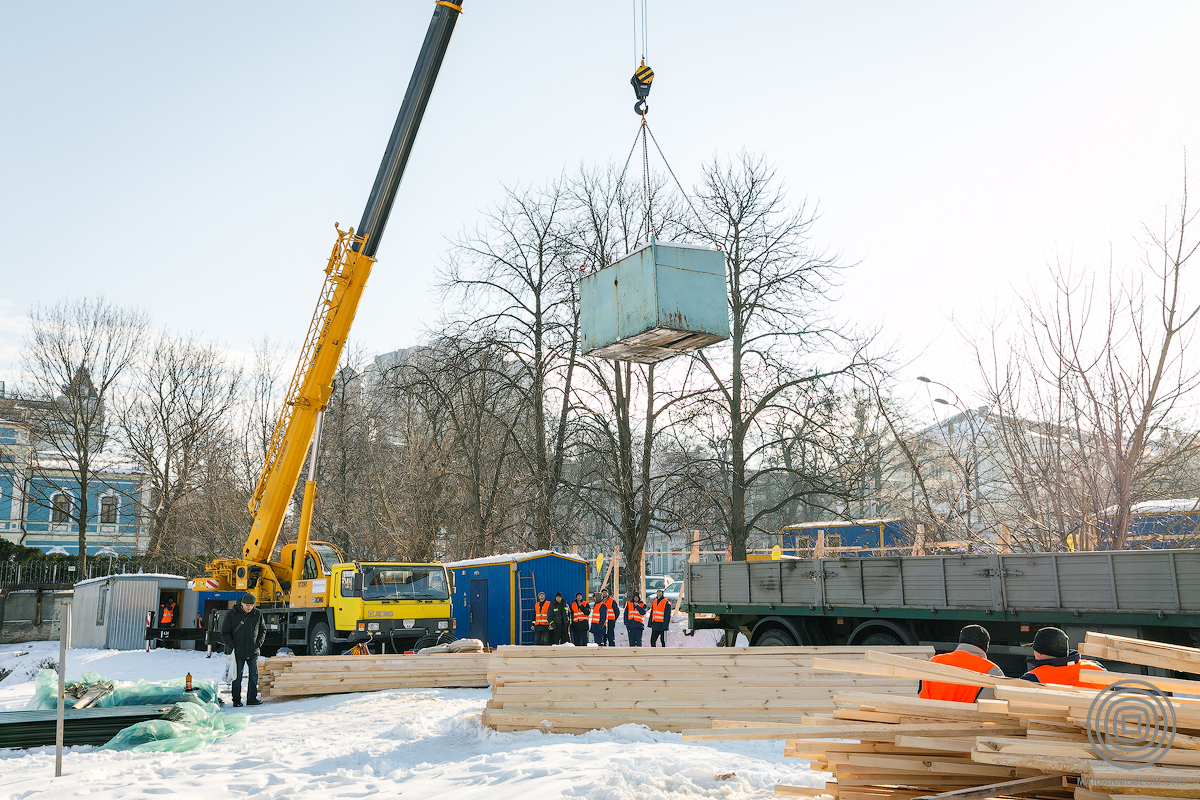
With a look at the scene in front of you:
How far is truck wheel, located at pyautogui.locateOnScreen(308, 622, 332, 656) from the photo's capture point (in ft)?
56.0

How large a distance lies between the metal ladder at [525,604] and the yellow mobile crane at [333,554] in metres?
3.25

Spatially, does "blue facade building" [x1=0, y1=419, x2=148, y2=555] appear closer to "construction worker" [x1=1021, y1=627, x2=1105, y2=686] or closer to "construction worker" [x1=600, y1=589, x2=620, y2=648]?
"construction worker" [x1=600, y1=589, x2=620, y2=648]

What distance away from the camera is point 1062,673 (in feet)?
17.9

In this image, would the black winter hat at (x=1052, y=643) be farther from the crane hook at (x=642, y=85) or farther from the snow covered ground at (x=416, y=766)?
the crane hook at (x=642, y=85)

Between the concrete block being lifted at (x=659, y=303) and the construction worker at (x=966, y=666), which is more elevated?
the concrete block being lifted at (x=659, y=303)

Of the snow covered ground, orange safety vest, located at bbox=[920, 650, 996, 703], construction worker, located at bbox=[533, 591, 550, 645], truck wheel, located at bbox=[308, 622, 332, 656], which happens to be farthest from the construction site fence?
orange safety vest, located at bbox=[920, 650, 996, 703]

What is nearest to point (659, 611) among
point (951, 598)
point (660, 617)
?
point (660, 617)

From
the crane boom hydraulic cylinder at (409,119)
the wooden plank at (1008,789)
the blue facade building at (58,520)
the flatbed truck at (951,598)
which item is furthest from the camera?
the blue facade building at (58,520)

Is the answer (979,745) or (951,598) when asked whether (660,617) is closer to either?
(951,598)

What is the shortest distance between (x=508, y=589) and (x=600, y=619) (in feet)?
10.5

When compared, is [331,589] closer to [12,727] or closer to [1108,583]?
[12,727]

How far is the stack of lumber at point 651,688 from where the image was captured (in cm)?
923

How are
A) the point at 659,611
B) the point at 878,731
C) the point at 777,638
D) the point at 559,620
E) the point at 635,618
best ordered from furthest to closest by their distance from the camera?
the point at 659,611 < the point at 559,620 < the point at 635,618 < the point at 777,638 < the point at 878,731

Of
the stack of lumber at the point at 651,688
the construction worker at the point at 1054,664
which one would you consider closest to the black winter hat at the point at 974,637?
the construction worker at the point at 1054,664
